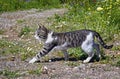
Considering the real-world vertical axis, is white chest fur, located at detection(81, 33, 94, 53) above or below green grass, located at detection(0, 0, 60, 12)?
above

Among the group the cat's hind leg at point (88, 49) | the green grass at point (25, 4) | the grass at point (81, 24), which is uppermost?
the cat's hind leg at point (88, 49)

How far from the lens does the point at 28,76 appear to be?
25.0 feet

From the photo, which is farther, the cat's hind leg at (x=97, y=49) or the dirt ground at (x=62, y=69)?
the cat's hind leg at (x=97, y=49)

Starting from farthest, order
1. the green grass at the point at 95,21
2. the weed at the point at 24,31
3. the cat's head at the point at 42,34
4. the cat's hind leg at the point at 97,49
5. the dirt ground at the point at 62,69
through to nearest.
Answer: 1. the weed at the point at 24,31
2. the green grass at the point at 95,21
3. the cat's head at the point at 42,34
4. the cat's hind leg at the point at 97,49
5. the dirt ground at the point at 62,69

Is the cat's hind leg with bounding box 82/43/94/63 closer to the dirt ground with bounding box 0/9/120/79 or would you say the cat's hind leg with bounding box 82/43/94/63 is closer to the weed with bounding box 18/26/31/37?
the dirt ground with bounding box 0/9/120/79

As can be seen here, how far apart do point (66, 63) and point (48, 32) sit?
100 centimetres

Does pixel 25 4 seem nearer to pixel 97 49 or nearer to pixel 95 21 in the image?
pixel 95 21

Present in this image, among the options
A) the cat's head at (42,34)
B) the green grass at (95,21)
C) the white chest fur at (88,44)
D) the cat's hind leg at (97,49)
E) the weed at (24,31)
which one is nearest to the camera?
the white chest fur at (88,44)

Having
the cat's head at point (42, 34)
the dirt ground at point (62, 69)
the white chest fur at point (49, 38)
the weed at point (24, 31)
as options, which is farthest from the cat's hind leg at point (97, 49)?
the weed at point (24, 31)

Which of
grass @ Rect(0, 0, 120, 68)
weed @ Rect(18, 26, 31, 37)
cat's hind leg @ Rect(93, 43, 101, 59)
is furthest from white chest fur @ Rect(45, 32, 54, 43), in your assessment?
weed @ Rect(18, 26, 31, 37)

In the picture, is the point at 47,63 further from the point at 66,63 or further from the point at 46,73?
the point at 46,73

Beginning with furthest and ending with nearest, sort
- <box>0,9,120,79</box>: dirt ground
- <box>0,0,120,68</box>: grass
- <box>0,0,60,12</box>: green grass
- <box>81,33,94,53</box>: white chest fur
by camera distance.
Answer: <box>0,0,60,12</box>: green grass
<box>0,0,120,68</box>: grass
<box>81,33,94,53</box>: white chest fur
<box>0,9,120,79</box>: dirt ground

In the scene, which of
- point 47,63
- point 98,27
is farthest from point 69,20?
point 47,63

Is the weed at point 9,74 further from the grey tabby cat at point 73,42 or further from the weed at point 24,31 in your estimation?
the weed at point 24,31
